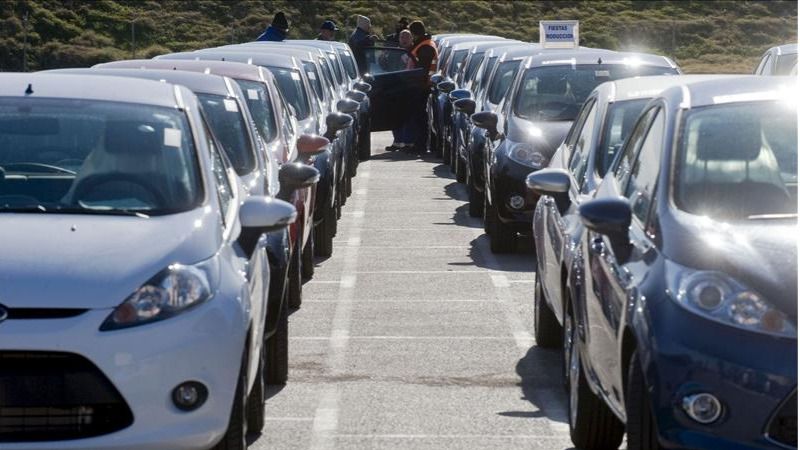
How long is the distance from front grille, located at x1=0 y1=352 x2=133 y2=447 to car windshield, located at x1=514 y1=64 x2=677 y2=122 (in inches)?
397

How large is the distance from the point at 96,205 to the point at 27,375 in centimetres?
128

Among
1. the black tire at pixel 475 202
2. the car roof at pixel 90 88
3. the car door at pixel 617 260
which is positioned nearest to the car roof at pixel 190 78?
the car roof at pixel 90 88

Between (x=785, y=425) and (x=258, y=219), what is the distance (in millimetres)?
2598

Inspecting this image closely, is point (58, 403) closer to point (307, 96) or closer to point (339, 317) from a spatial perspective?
point (339, 317)

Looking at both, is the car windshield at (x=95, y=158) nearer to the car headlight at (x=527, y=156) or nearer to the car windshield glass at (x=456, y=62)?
the car headlight at (x=527, y=156)

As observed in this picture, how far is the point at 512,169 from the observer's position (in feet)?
52.8

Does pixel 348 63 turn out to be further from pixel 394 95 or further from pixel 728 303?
pixel 728 303

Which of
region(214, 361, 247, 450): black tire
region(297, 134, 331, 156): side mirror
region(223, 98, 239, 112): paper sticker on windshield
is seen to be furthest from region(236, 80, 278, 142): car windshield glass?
region(214, 361, 247, 450): black tire

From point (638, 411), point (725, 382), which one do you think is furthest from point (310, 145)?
point (725, 382)

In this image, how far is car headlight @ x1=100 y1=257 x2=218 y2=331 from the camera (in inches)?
269

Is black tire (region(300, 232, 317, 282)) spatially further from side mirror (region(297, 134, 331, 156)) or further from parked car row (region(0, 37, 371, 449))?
parked car row (region(0, 37, 371, 449))

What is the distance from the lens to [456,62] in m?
30.6

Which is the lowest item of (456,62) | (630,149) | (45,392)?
(456,62)

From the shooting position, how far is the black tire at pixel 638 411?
21.4ft
